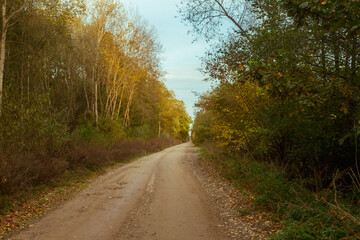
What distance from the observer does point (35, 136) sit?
12516mm

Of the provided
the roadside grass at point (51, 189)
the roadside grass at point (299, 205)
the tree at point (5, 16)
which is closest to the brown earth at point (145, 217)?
the roadside grass at point (51, 189)

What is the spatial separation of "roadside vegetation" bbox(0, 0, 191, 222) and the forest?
42 mm

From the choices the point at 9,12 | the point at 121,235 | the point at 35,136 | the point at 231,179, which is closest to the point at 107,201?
the point at 121,235

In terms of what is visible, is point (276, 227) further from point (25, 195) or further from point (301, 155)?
point (25, 195)

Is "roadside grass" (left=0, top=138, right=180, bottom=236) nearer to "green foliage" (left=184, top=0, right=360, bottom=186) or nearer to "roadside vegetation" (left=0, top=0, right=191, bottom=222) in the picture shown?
"roadside vegetation" (left=0, top=0, right=191, bottom=222)

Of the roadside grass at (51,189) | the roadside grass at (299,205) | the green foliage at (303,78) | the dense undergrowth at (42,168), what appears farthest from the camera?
the dense undergrowth at (42,168)


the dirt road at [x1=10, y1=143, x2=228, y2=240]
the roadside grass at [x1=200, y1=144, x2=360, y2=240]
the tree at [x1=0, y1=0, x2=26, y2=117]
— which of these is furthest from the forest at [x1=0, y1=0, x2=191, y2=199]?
the roadside grass at [x1=200, y1=144, x2=360, y2=240]

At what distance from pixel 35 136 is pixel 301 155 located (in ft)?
34.8

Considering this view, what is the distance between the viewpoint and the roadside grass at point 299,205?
5237 millimetres

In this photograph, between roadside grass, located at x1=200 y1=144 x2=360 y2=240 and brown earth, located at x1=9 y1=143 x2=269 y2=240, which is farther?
brown earth, located at x1=9 y1=143 x2=269 y2=240

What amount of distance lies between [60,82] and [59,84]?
247 mm

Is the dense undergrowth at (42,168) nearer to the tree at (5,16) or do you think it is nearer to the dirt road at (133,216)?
the dirt road at (133,216)

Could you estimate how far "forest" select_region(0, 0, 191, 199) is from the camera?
11.4 meters

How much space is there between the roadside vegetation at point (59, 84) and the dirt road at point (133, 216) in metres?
2.05
